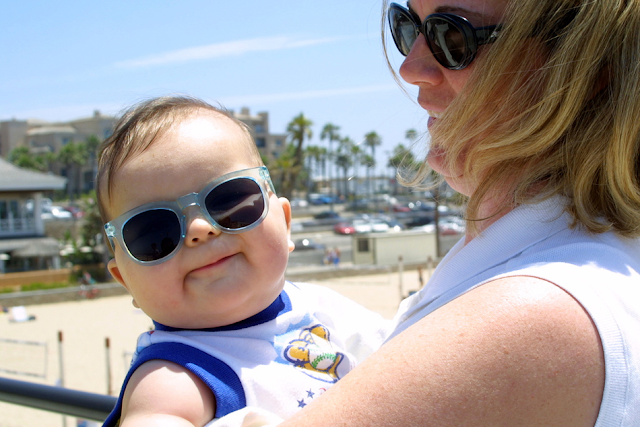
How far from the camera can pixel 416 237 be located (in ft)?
103

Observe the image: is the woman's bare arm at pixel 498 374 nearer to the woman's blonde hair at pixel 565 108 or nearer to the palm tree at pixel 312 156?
the woman's blonde hair at pixel 565 108

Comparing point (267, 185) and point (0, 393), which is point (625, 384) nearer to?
point (267, 185)

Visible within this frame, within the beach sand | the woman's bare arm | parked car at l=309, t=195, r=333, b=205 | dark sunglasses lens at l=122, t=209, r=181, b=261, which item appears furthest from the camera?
parked car at l=309, t=195, r=333, b=205

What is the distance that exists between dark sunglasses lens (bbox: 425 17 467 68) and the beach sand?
10.6 metres

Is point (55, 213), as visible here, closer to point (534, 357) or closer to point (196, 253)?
point (196, 253)

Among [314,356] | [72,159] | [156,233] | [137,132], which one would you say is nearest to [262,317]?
[314,356]

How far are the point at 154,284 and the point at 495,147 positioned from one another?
0.91m

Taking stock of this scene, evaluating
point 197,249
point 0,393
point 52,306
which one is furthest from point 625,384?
point 52,306

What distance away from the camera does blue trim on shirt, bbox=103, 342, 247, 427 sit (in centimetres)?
132

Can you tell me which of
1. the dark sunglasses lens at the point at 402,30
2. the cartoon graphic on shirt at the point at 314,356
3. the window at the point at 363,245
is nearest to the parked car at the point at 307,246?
the window at the point at 363,245

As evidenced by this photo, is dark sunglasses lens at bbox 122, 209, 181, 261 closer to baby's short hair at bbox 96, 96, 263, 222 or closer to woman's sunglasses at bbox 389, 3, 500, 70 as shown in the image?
baby's short hair at bbox 96, 96, 263, 222

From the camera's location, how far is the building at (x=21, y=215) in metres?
33.9

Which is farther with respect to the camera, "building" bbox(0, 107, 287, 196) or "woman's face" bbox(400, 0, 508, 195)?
"building" bbox(0, 107, 287, 196)

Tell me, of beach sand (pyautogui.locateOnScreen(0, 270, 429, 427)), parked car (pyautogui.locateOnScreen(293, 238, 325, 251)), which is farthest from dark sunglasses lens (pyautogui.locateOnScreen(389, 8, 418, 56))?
parked car (pyautogui.locateOnScreen(293, 238, 325, 251))
